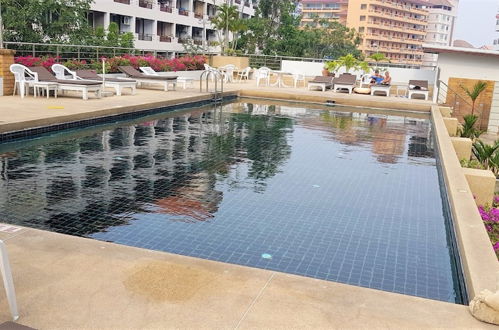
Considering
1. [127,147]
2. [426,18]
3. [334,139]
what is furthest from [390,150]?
[426,18]

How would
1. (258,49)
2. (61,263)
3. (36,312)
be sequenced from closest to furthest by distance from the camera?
(36,312), (61,263), (258,49)

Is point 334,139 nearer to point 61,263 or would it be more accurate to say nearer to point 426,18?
point 61,263

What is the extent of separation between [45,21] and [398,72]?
58.0ft

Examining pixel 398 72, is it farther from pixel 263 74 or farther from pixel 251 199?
pixel 251 199

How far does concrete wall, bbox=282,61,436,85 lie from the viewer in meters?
28.2

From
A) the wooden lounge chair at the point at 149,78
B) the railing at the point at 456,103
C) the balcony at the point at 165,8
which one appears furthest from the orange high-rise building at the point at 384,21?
the wooden lounge chair at the point at 149,78

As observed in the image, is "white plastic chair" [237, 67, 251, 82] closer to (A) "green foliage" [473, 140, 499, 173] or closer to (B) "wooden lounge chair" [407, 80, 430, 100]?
(B) "wooden lounge chair" [407, 80, 430, 100]

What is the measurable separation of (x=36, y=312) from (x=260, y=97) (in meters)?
17.7

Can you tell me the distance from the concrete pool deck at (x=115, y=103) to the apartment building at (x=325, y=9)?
105911 millimetres

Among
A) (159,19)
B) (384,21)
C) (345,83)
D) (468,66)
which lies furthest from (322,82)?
(384,21)

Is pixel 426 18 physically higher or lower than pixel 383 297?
higher

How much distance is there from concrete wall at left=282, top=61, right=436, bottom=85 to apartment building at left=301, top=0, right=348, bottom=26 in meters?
95.4

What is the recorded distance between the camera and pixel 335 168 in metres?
8.92

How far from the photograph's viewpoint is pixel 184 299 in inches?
135
